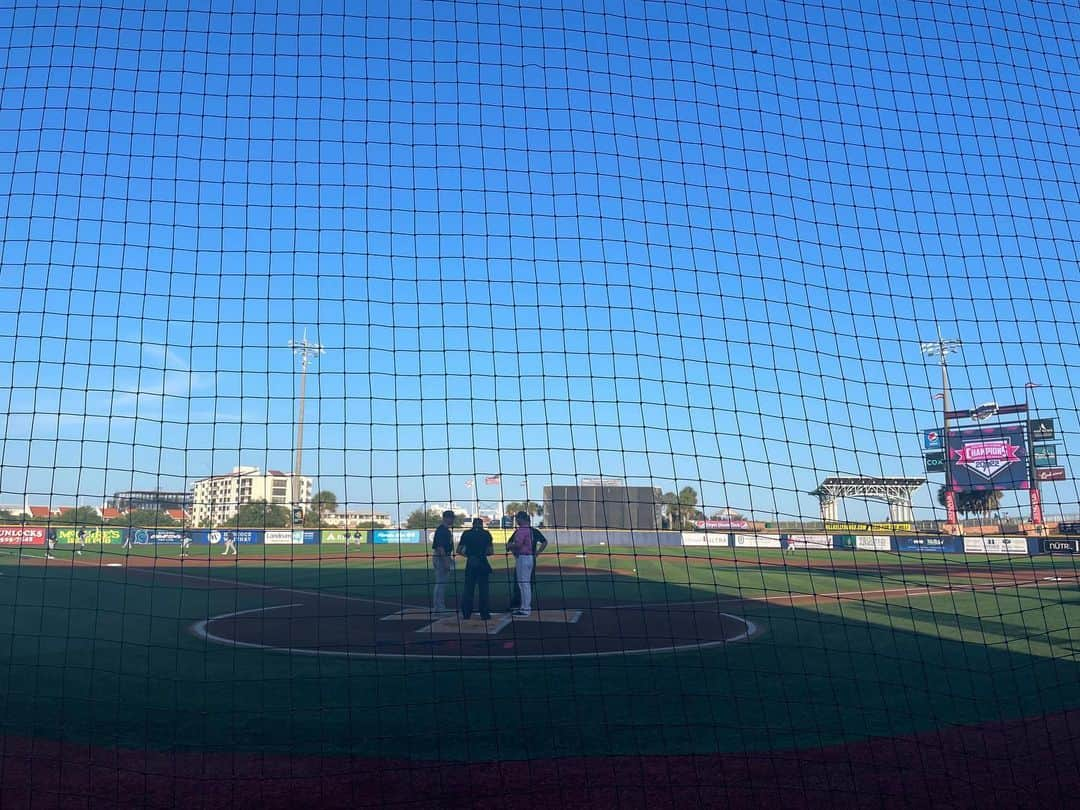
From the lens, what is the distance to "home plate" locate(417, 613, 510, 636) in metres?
8.91

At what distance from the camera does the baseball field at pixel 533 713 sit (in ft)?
14.5

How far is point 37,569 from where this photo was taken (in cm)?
1997

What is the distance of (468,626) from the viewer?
9414 mm

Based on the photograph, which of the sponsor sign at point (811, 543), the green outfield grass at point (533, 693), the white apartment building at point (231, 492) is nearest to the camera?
the green outfield grass at point (533, 693)

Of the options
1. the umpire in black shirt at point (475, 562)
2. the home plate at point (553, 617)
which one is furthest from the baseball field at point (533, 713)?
the umpire in black shirt at point (475, 562)

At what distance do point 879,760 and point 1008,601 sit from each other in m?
10.3

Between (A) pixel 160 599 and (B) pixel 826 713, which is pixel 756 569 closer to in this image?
(A) pixel 160 599

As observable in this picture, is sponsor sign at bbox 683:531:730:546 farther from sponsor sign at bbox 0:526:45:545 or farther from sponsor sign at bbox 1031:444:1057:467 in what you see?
sponsor sign at bbox 0:526:45:545

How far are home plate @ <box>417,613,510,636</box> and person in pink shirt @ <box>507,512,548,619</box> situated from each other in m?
0.58

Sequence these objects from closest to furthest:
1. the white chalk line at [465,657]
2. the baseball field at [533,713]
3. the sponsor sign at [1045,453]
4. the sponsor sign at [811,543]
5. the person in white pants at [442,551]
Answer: the baseball field at [533,713], the sponsor sign at [811,543], the white chalk line at [465,657], the person in white pants at [442,551], the sponsor sign at [1045,453]

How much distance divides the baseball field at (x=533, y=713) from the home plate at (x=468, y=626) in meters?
0.06

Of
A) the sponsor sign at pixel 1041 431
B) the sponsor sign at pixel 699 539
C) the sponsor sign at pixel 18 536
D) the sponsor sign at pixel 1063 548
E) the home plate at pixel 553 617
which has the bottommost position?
the home plate at pixel 553 617

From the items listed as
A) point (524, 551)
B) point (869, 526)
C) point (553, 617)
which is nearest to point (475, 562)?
point (524, 551)

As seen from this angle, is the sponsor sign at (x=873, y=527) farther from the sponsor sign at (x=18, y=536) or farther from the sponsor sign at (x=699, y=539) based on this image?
the sponsor sign at (x=18, y=536)
